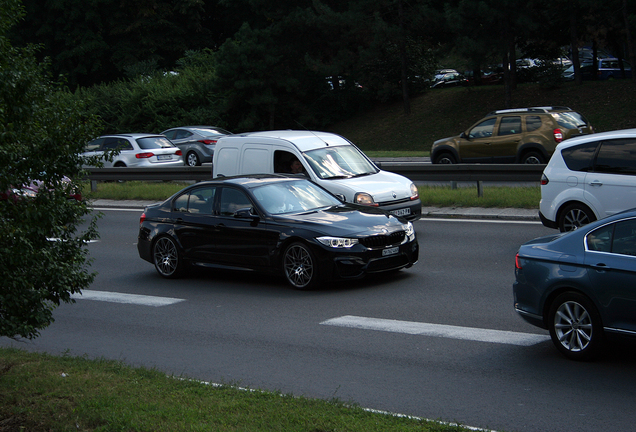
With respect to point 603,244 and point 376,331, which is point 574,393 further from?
point 376,331

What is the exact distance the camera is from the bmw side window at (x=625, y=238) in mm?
6305

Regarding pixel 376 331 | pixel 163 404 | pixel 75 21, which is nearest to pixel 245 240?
pixel 376 331

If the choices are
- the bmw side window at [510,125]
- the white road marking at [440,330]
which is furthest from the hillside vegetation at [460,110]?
the white road marking at [440,330]

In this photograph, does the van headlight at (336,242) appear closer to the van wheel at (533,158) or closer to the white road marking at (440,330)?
the white road marking at (440,330)

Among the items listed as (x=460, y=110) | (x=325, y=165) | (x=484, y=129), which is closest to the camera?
(x=325, y=165)

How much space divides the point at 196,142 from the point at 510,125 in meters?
12.9

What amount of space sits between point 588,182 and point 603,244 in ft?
17.2

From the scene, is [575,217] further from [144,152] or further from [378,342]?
[144,152]

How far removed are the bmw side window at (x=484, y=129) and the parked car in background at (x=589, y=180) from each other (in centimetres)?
1080

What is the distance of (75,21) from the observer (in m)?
60.1

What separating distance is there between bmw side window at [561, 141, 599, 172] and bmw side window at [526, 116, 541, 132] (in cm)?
991

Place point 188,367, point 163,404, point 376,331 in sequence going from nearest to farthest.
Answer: point 163,404
point 188,367
point 376,331

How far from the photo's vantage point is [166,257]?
11.6 meters

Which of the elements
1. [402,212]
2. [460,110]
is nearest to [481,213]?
[402,212]
